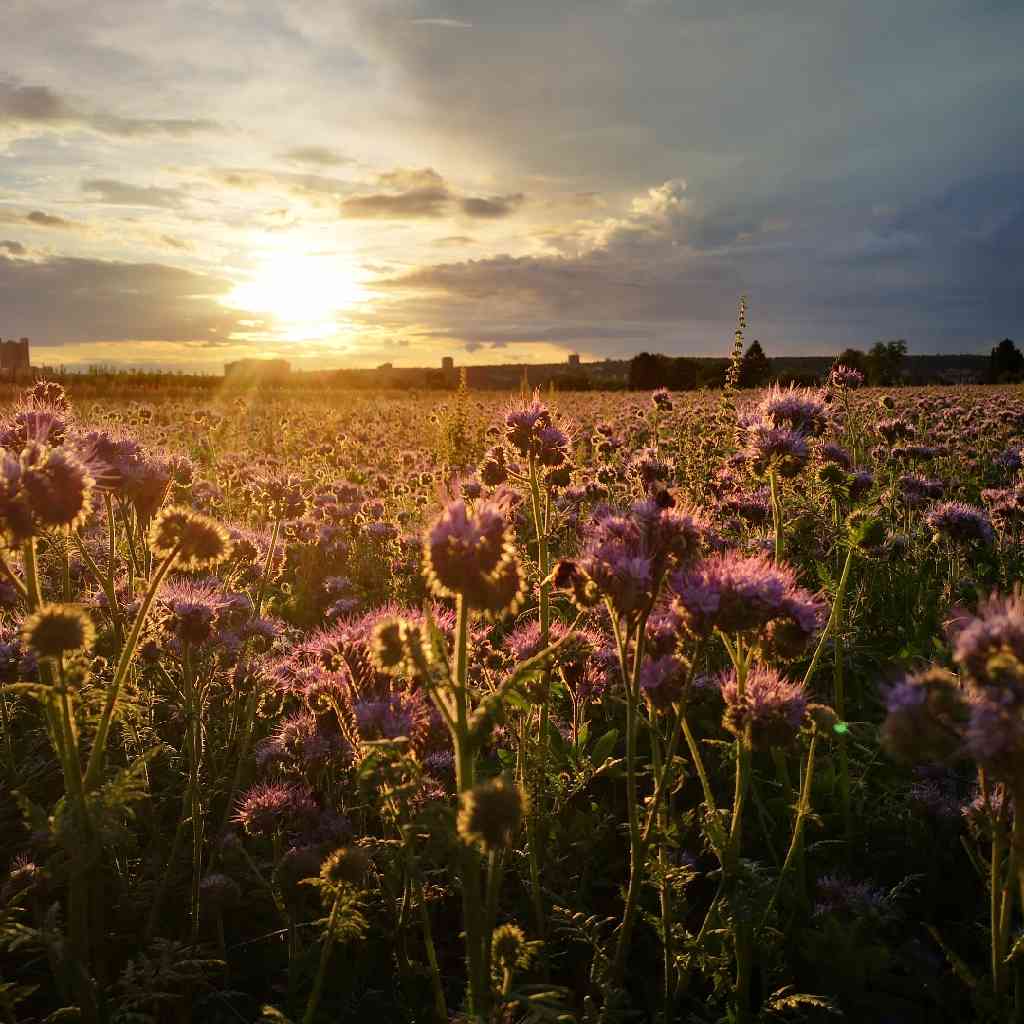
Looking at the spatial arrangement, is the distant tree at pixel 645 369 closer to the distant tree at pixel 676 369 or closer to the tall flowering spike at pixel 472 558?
the distant tree at pixel 676 369

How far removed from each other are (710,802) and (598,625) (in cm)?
194

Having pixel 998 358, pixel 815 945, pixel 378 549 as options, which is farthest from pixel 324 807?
pixel 998 358

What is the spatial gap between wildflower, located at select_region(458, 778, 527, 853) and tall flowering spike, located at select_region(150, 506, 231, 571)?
4.60 feet

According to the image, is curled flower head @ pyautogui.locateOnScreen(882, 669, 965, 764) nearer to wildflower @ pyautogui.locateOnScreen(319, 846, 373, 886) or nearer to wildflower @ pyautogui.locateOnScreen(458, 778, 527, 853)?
wildflower @ pyautogui.locateOnScreen(458, 778, 527, 853)

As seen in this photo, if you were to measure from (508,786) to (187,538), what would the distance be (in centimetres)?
148

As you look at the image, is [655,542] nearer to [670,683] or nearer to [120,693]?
[670,683]

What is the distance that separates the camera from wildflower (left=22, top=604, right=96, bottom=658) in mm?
2225

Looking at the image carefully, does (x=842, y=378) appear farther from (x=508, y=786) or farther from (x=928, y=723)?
(x=508, y=786)

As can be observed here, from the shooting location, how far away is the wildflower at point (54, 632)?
222 centimetres

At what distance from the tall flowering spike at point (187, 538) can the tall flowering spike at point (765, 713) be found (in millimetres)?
1921

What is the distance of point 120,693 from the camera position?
2521mm

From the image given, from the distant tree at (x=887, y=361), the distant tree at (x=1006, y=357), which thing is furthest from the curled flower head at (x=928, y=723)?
the distant tree at (x=1006, y=357)

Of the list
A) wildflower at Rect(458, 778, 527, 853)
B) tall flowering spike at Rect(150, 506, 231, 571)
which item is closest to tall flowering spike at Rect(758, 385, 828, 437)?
tall flowering spike at Rect(150, 506, 231, 571)

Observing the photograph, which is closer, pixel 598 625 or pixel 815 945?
pixel 815 945
